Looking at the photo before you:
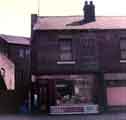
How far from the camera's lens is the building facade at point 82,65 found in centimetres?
2772

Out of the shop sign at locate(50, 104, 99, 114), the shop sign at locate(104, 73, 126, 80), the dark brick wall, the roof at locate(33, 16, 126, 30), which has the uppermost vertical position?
the roof at locate(33, 16, 126, 30)

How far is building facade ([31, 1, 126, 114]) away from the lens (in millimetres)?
27719

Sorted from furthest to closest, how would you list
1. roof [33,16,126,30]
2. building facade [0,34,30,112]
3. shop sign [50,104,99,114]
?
building facade [0,34,30,112], roof [33,16,126,30], shop sign [50,104,99,114]

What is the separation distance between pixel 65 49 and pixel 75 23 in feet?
10.5

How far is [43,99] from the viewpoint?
1133 inches

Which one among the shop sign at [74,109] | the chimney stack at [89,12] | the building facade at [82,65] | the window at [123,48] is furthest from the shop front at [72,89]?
the chimney stack at [89,12]

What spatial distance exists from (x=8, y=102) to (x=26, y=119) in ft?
27.1

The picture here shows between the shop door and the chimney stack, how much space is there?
7.13m

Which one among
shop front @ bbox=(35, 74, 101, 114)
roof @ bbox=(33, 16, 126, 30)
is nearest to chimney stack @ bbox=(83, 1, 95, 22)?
roof @ bbox=(33, 16, 126, 30)

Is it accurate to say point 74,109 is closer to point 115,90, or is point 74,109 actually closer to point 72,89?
point 72,89

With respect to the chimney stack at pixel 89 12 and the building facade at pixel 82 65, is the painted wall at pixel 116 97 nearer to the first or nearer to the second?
the building facade at pixel 82 65

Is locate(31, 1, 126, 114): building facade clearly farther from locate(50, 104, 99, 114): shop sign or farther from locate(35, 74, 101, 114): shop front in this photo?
locate(50, 104, 99, 114): shop sign

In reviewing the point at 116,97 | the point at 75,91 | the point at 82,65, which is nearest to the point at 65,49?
the point at 82,65

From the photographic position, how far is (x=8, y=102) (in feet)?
106
